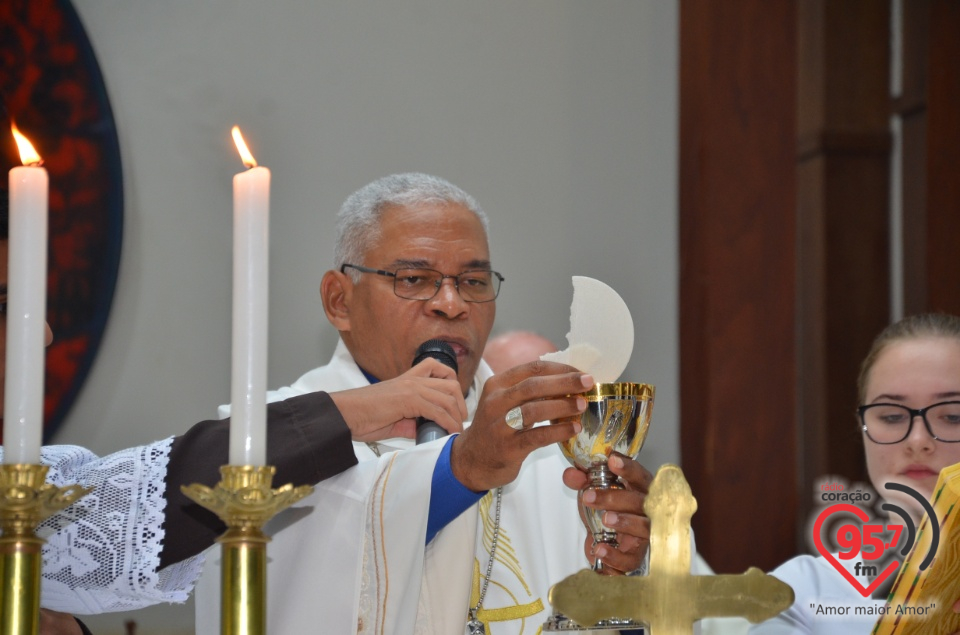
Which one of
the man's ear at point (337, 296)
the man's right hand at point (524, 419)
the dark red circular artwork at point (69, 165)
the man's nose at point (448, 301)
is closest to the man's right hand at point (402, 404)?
the man's right hand at point (524, 419)

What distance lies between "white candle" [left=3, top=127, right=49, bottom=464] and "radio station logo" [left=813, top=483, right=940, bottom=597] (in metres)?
1.50

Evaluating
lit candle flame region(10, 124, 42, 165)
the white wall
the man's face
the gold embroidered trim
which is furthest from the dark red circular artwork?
lit candle flame region(10, 124, 42, 165)

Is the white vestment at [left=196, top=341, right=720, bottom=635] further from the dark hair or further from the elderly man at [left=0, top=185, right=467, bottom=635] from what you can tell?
the dark hair

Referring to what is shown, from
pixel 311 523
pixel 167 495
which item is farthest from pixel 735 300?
pixel 167 495

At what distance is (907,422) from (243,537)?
175 centimetres

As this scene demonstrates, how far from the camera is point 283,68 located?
4.69 metres

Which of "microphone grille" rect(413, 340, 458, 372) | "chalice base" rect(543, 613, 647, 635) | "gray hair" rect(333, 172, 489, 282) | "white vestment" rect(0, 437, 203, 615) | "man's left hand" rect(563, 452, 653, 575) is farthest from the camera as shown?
"gray hair" rect(333, 172, 489, 282)

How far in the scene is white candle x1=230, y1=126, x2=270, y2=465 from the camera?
1.25 meters

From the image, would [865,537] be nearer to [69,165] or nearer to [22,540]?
[22,540]

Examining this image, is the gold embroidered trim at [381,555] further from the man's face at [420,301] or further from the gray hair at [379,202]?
the gray hair at [379,202]

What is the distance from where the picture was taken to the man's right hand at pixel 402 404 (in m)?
2.11

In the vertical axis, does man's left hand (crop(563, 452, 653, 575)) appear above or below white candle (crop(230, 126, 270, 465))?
below

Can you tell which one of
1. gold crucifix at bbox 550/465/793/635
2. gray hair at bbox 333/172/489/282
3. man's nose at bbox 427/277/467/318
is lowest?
gold crucifix at bbox 550/465/793/635

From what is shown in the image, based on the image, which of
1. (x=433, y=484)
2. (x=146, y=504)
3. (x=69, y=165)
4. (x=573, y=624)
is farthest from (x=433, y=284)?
(x=69, y=165)
